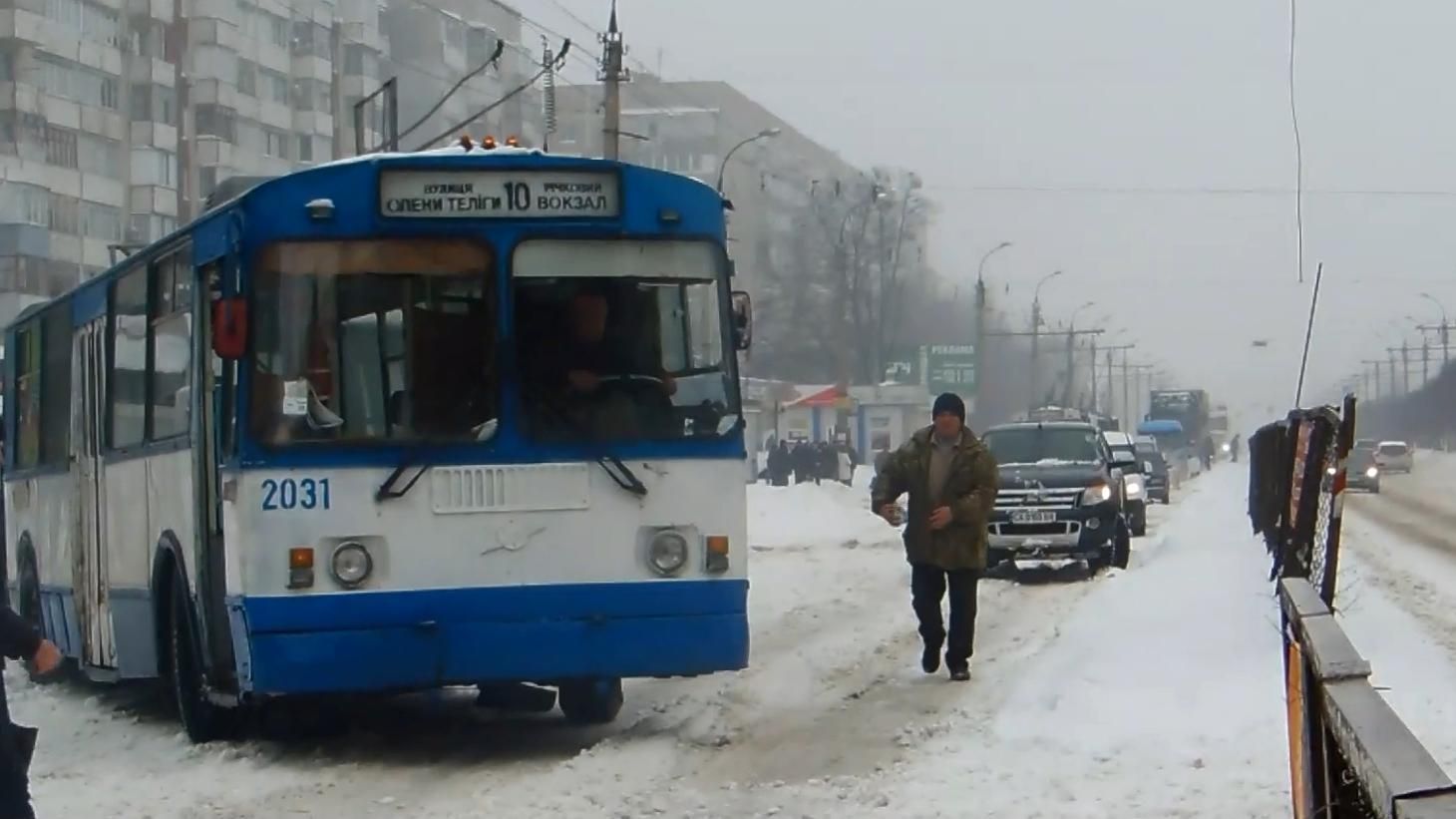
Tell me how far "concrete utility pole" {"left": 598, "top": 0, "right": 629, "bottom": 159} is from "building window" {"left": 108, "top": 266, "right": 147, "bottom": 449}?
1697cm

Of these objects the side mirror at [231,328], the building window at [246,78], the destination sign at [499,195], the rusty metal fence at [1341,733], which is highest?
the building window at [246,78]

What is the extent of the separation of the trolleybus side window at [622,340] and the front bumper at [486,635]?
30.4 inches

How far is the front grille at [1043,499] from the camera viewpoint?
25.1 meters

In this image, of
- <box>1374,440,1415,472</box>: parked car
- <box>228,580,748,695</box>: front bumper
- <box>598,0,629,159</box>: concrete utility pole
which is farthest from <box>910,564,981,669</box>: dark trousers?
<box>1374,440,1415,472</box>: parked car

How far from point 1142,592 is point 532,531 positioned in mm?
10475

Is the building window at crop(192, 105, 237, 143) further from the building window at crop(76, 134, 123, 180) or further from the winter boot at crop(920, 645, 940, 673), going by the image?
the winter boot at crop(920, 645, 940, 673)

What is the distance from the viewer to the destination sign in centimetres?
1062

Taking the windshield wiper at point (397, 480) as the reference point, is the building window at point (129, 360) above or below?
above

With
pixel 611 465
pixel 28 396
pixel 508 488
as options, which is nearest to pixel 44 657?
pixel 508 488

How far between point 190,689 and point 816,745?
324 cm

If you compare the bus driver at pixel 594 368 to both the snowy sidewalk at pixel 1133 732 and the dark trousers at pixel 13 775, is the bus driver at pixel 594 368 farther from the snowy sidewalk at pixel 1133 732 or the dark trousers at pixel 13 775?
the dark trousers at pixel 13 775

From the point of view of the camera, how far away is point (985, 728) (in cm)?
1104

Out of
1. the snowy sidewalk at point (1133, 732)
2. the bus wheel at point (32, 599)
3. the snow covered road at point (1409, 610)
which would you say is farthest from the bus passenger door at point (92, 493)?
the snow covered road at point (1409, 610)

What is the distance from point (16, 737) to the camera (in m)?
6.92
